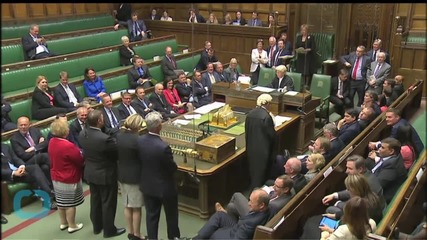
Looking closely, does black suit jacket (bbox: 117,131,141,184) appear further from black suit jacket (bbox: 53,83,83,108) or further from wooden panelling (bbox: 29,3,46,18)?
black suit jacket (bbox: 53,83,83,108)

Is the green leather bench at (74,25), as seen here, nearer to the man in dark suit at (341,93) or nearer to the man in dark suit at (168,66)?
the man in dark suit at (168,66)

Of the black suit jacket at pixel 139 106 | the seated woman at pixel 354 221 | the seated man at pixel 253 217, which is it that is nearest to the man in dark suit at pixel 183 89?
the black suit jacket at pixel 139 106

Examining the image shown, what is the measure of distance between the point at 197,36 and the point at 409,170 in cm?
589

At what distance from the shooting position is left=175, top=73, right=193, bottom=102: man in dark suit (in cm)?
642

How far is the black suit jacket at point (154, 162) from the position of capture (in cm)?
310

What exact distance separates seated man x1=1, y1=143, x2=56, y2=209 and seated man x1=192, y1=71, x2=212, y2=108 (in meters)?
3.18

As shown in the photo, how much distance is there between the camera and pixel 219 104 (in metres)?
5.80

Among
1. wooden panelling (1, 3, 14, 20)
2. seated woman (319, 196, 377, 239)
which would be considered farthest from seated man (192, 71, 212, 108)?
wooden panelling (1, 3, 14, 20)

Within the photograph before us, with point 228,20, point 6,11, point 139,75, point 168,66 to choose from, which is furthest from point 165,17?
point 6,11

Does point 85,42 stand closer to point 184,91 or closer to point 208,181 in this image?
point 184,91

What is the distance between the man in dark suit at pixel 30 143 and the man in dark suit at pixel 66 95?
117cm

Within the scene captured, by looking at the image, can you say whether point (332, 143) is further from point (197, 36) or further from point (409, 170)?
point (197, 36)

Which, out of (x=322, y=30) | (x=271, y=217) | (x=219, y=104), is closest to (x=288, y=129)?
(x=219, y=104)

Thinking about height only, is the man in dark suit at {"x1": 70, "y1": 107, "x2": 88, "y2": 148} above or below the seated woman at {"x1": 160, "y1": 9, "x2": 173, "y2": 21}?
below
